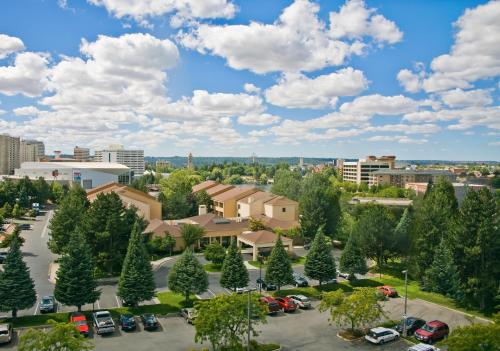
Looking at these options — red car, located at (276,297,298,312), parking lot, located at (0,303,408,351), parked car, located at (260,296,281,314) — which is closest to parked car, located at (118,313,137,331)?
parking lot, located at (0,303,408,351)

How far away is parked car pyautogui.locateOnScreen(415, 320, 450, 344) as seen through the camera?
30.1 m

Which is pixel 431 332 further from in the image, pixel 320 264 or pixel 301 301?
pixel 320 264

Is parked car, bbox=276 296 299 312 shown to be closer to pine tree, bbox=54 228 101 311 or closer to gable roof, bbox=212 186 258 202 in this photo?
pine tree, bbox=54 228 101 311

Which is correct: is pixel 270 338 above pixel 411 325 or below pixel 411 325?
below

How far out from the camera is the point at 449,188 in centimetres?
5719

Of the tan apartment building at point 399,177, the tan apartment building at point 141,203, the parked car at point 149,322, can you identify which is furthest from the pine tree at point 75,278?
the tan apartment building at point 399,177

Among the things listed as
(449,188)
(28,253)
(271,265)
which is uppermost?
(449,188)

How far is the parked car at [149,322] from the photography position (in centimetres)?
3141

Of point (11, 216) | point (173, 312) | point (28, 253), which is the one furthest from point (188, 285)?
point (11, 216)

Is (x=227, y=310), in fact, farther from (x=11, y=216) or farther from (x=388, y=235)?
(x=11, y=216)

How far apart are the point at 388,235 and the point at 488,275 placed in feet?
51.2

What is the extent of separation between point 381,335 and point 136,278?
64.5 feet

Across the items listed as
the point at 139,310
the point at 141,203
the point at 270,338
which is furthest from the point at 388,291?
the point at 141,203

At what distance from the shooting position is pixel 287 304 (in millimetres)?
35938
